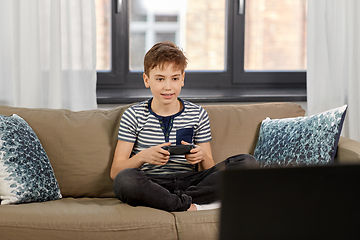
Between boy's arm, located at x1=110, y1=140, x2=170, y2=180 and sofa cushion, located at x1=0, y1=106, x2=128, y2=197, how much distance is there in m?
0.09

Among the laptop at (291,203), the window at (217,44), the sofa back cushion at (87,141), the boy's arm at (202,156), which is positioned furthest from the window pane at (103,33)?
the laptop at (291,203)

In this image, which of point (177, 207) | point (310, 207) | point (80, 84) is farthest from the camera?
point (80, 84)

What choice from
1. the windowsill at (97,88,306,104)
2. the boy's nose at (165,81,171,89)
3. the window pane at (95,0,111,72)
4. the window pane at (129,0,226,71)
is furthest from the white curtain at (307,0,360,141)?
the window pane at (95,0,111,72)

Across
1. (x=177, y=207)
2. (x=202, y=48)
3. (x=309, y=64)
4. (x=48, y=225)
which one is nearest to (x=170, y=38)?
(x=202, y=48)

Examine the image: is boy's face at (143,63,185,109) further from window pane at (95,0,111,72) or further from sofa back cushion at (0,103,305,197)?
window pane at (95,0,111,72)

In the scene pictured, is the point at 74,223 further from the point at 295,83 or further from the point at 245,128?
the point at 295,83

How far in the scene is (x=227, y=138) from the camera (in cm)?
185

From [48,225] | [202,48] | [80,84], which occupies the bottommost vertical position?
[48,225]

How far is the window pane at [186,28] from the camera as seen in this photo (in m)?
2.59

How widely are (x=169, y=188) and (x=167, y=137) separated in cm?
24

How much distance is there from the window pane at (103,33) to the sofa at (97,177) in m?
0.76

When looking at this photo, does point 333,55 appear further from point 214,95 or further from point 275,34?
point 214,95

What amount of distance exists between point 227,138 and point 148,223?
72cm

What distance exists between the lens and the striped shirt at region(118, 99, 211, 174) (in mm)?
1671
